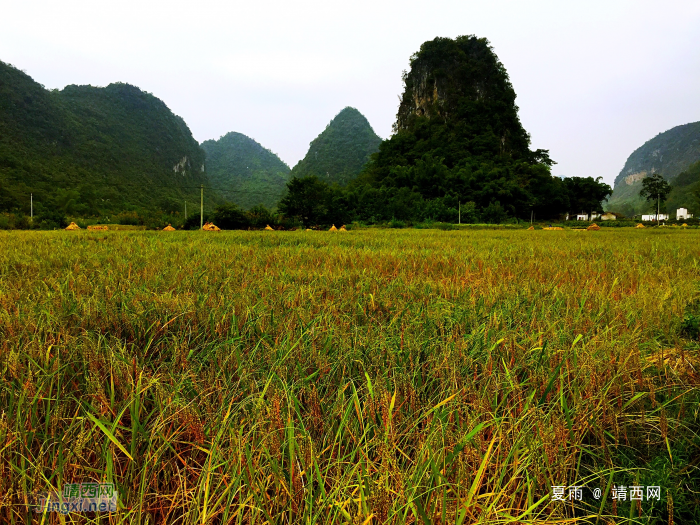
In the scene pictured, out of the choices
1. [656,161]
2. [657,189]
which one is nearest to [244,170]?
[657,189]

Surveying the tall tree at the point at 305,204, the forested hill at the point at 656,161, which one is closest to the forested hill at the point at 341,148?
the tall tree at the point at 305,204

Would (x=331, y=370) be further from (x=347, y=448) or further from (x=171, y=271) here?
(x=171, y=271)

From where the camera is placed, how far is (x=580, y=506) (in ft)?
1.82

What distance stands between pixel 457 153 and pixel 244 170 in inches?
2309

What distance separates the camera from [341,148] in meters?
75.9

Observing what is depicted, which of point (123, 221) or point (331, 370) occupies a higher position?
point (123, 221)

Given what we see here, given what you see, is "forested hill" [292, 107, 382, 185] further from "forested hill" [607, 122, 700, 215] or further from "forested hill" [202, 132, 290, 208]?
"forested hill" [607, 122, 700, 215]

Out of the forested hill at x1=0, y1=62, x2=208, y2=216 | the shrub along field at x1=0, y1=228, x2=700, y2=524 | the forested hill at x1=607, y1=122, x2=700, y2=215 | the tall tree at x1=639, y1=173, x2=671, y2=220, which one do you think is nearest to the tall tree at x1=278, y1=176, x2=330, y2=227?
the shrub along field at x1=0, y1=228, x2=700, y2=524

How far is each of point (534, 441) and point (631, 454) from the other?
9.4 inches

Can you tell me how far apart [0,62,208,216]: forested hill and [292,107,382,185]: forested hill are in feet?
82.9

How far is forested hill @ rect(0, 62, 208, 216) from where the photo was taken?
3709 cm

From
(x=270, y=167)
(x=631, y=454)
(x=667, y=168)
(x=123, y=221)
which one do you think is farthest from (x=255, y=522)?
(x=667, y=168)

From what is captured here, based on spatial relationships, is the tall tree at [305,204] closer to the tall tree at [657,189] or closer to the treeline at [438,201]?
the treeline at [438,201]

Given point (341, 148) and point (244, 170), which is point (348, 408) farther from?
point (244, 170)
